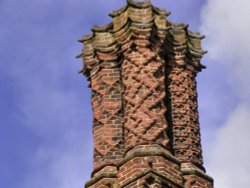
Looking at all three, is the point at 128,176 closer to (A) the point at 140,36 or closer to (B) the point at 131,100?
(B) the point at 131,100

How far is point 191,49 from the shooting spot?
48.0 feet

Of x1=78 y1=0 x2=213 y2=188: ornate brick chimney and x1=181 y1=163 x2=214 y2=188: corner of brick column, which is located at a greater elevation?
x1=78 y1=0 x2=213 y2=188: ornate brick chimney

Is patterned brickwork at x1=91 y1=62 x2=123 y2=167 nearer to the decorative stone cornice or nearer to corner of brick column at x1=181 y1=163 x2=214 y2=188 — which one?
the decorative stone cornice

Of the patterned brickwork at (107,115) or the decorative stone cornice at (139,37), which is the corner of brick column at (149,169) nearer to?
the patterned brickwork at (107,115)

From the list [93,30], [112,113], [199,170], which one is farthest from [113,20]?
[199,170]

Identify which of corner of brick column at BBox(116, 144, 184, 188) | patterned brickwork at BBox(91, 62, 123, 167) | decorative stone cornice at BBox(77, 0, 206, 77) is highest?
decorative stone cornice at BBox(77, 0, 206, 77)

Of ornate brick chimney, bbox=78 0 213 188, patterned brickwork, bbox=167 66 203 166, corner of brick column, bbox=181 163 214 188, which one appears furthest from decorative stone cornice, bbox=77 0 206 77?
corner of brick column, bbox=181 163 214 188

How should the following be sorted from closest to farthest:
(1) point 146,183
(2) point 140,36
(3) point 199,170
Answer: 1. (1) point 146,183
2. (3) point 199,170
3. (2) point 140,36

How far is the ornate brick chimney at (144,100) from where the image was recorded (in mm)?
12898

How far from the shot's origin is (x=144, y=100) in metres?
13.4

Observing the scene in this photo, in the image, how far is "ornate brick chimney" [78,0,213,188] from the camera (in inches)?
508

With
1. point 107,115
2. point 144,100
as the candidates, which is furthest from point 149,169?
point 107,115

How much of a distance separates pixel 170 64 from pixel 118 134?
1.46 meters

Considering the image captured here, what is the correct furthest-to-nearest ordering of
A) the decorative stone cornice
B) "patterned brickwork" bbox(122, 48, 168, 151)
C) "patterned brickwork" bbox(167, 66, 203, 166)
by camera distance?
the decorative stone cornice, "patterned brickwork" bbox(167, 66, 203, 166), "patterned brickwork" bbox(122, 48, 168, 151)
